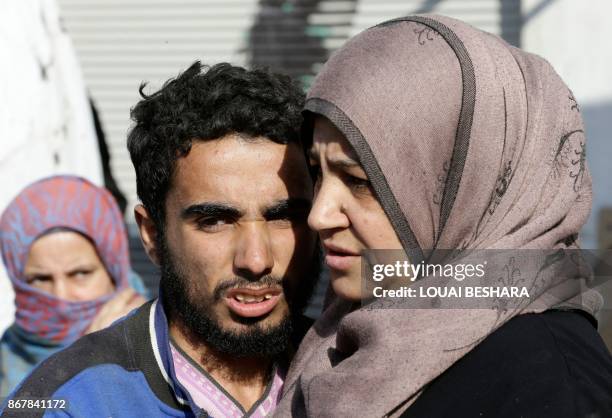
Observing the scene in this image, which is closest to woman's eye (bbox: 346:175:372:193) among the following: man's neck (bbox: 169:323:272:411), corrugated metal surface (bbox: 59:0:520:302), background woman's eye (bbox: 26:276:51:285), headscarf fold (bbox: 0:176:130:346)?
man's neck (bbox: 169:323:272:411)

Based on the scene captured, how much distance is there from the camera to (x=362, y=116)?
1.95 meters

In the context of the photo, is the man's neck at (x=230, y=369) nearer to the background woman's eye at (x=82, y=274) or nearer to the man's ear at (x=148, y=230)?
the man's ear at (x=148, y=230)

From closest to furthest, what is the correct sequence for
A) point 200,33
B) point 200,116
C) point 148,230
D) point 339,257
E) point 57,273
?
point 339,257
point 200,116
point 148,230
point 57,273
point 200,33

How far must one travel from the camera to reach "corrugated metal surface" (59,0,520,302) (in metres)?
5.72

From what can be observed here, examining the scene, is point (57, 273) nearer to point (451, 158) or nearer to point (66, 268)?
point (66, 268)

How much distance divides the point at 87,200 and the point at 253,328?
2.06m

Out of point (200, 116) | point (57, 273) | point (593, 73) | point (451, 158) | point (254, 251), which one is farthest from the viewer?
point (593, 73)

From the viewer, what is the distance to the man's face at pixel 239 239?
231 centimetres

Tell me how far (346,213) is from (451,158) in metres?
0.25

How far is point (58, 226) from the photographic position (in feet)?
13.3

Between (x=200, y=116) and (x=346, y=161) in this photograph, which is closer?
(x=346, y=161)

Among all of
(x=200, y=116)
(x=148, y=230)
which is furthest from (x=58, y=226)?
(x=200, y=116)

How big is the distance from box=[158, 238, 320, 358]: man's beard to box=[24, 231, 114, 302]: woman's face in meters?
1.65

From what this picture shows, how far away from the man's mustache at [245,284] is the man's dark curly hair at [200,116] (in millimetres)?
285
